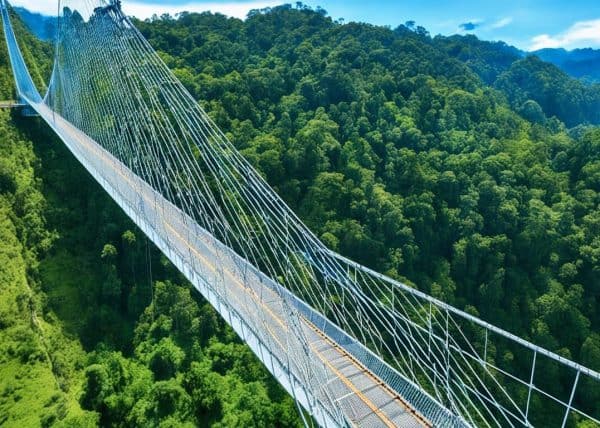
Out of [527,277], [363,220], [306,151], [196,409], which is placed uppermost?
[306,151]

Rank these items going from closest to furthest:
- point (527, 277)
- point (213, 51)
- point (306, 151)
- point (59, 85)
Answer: point (527, 277) < point (306, 151) < point (59, 85) < point (213, 51)

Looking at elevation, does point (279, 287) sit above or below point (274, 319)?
above

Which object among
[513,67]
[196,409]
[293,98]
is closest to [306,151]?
[293,98]

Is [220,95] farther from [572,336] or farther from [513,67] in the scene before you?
[513,67]

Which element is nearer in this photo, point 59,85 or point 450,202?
point 450,202
